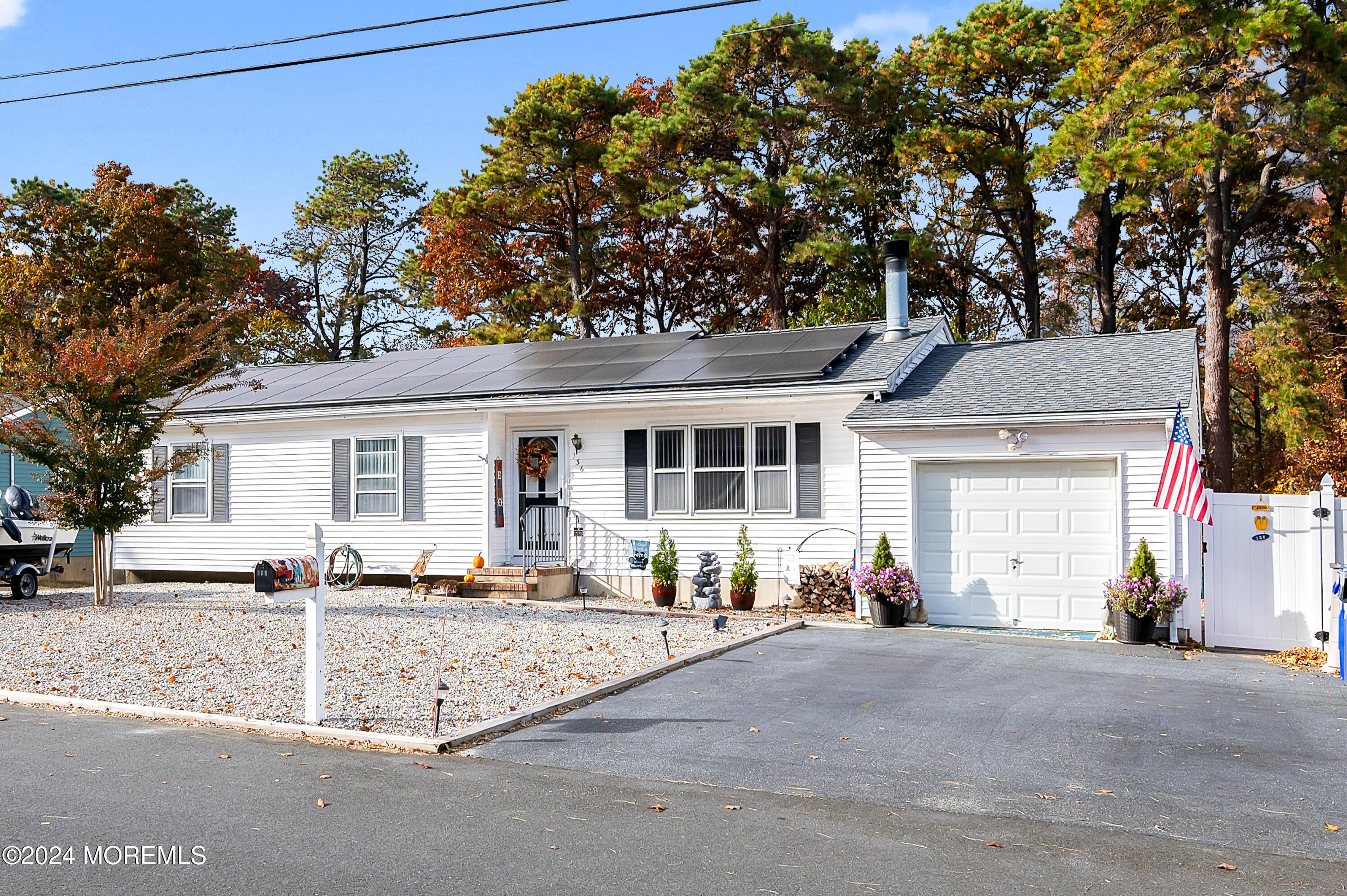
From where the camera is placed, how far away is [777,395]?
14.5 meters

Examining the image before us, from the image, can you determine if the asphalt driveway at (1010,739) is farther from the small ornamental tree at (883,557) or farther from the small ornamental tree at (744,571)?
the small ornamental tree at (744,571)

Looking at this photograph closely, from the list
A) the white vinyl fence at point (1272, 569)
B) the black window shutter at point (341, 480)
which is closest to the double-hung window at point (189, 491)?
the black window shutter at point (341, 480)

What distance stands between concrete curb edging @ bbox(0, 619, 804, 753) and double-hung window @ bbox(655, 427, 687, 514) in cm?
620

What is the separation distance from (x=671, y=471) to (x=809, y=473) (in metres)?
2.19

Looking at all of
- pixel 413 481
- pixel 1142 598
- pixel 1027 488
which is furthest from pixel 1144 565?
A: pixel 413 481

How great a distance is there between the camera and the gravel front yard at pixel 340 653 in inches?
331

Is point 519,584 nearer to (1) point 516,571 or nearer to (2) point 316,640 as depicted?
(1) point 516,571

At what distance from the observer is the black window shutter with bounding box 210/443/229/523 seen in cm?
1866

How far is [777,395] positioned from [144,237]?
82.6 ft

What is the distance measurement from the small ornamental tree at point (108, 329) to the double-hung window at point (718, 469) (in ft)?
23.1

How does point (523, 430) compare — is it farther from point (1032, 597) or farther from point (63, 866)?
point (63, 866)

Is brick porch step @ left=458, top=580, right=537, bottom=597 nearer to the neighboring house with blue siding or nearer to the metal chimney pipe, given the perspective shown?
the metal chimney pipe

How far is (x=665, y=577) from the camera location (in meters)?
15.1

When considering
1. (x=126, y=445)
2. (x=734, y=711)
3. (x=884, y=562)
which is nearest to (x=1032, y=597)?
(x=884, y=562)
